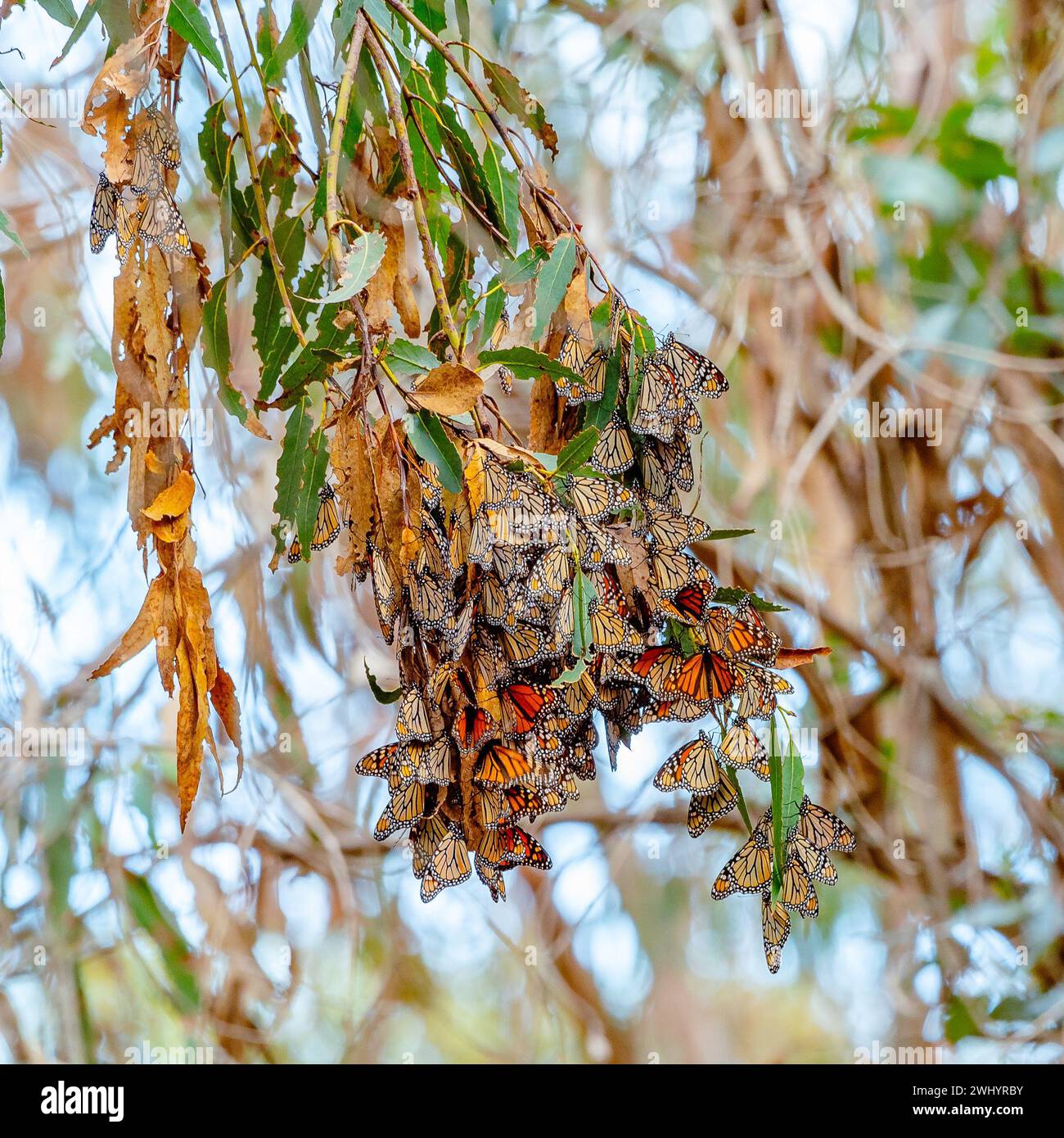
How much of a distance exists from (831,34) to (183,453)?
869mm

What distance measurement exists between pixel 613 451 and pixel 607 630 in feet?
0.36

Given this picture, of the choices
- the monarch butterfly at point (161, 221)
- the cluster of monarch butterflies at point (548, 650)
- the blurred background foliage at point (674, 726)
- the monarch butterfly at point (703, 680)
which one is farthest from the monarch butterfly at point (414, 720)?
the blurred background foliage at point (674, 726)

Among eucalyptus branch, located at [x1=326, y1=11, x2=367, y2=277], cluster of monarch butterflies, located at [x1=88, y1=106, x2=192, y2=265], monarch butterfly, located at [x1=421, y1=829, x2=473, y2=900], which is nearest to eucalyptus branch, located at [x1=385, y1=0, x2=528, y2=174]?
A: eucalyptus branch, located at [x1=326, y1=11, x2=367, y2=277]

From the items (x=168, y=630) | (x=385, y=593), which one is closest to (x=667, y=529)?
(x=385, y=593)

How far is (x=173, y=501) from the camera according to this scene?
46 cm

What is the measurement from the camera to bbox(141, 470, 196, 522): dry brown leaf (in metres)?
0.46

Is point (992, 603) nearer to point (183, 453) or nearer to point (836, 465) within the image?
point (836, 465)

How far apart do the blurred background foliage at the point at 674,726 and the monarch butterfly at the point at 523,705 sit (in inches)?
24.8

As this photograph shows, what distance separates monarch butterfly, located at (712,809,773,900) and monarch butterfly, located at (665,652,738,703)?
0.26 feet

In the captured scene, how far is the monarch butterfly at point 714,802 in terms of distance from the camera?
47 centimetres

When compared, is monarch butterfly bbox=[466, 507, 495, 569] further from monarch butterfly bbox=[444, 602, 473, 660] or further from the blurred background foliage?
the blurred background foliage

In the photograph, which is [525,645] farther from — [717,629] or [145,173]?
[145,173]

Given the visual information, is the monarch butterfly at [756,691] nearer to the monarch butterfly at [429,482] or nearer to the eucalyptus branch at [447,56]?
the monarch butterfly at [429,482]
